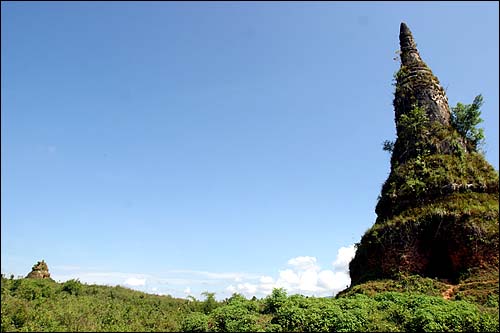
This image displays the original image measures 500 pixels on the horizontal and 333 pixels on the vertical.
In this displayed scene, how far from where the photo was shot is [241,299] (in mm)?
17703

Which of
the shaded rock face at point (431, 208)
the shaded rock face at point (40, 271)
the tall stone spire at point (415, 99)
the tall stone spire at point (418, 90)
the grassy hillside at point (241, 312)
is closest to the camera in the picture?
the grassy hillside at point (241, 312)

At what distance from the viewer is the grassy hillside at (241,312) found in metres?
13.8

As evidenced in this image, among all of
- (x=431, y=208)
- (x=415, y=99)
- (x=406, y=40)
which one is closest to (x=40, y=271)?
(x=431, y=208)

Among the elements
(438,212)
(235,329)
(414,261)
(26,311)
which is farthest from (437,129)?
(26,311)

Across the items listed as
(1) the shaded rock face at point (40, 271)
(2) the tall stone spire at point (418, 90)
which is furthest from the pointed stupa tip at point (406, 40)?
(1) the shaded rock face at point (40, 271)

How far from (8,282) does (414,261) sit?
20225 mm

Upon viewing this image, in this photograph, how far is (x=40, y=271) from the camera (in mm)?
24453

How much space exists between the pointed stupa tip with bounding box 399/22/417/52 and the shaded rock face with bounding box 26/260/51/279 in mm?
32146

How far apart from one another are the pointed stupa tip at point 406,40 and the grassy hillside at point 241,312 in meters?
22.1

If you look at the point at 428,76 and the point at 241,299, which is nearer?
the point at 241,299

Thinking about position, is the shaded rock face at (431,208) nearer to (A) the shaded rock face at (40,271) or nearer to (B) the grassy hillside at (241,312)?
(B) the grassy hillside at (241,312)

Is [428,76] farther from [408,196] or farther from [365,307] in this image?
[365,307]

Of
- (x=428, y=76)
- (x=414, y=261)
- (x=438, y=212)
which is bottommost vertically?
(x=414, y=261)

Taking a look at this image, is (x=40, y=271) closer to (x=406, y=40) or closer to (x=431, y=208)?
(x=431, y=208)
